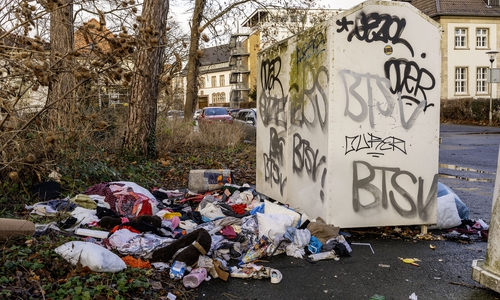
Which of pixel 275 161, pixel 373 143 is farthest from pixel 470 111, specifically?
pixel 373 143

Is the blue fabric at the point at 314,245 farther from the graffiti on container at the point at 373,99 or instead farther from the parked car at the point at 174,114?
the parked car at the point at 174,114

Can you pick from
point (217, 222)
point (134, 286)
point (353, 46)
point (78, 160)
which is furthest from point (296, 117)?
point (78, 160)

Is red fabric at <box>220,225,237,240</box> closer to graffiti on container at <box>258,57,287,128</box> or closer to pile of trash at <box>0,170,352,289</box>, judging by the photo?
pile of trash at <box>0,170,352,289</box>

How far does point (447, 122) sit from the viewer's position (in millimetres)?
34500

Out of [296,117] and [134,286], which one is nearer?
[134,286]

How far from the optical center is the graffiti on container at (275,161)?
7188 mm

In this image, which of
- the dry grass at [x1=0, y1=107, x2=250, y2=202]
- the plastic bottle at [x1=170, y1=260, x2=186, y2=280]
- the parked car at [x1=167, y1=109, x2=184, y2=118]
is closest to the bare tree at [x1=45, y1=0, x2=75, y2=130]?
the dry grass at [x1=0, y1=107, x2=250, y2=202]

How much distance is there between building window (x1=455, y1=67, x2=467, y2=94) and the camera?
4341cm

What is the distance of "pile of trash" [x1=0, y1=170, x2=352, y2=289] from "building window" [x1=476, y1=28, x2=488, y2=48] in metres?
42.7

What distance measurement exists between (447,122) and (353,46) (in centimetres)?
3148

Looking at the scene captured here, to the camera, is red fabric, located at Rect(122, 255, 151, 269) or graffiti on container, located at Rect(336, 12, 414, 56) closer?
red fabric, located at Rect(122, 255, 151, 269)

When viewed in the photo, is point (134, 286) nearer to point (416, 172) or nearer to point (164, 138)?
point (416, 172)

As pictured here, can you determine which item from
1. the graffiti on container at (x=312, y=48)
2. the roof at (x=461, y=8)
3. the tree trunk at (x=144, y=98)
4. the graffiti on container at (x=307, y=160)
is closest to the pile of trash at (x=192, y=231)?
the graffiti on container at (x=307, y=160)

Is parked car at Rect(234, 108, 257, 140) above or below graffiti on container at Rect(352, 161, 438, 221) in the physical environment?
above
